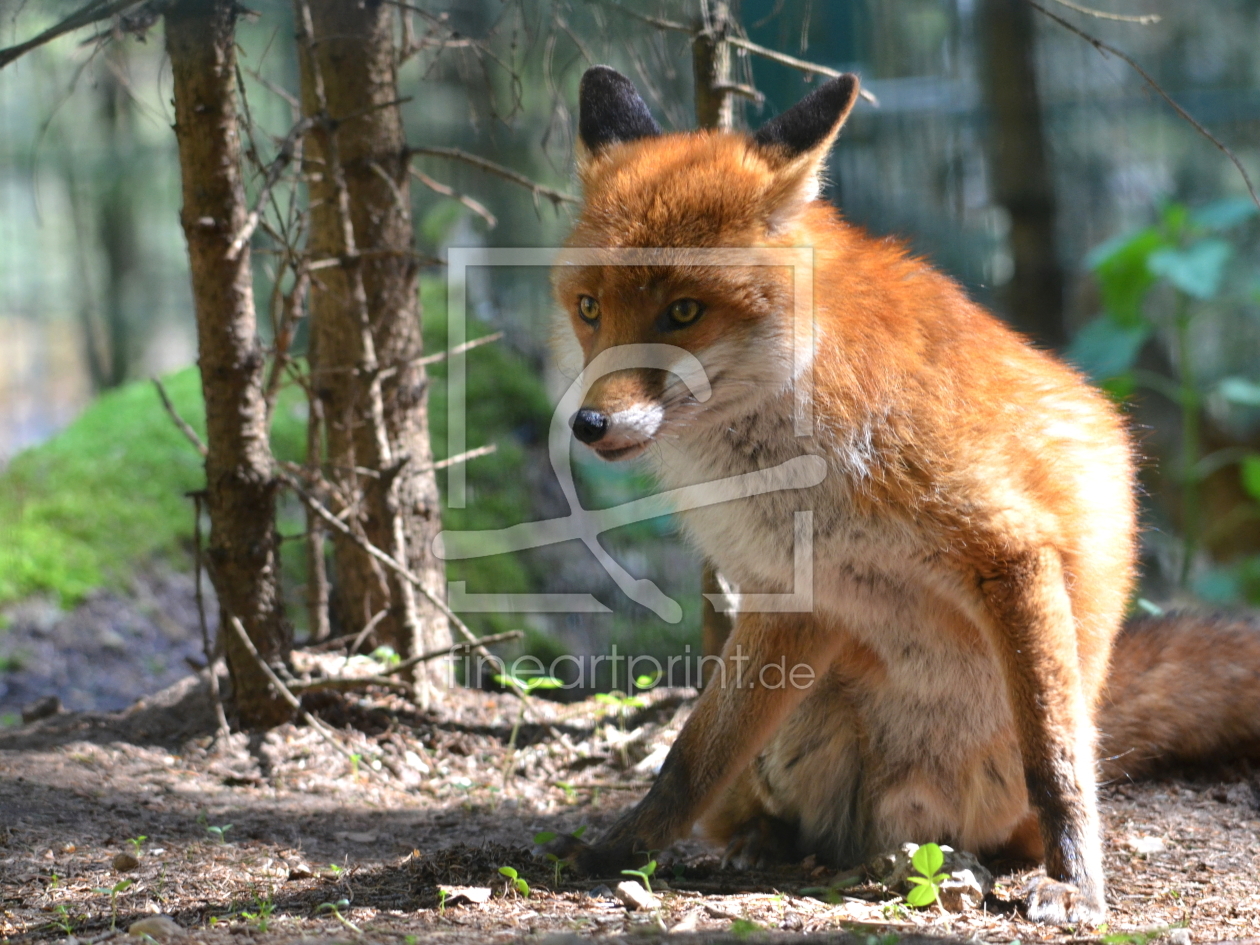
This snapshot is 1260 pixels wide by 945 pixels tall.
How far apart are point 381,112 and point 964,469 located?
2.91 metres

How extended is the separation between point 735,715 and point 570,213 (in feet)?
6.65

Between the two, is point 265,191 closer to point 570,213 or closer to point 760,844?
point 570,213

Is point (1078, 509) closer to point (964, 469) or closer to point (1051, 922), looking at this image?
point (964, 469)

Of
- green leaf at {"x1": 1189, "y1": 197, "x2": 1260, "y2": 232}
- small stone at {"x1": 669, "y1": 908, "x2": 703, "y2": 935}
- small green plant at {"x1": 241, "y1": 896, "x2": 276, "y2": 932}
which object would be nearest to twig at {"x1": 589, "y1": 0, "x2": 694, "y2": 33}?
small stone at {"x1": 669, "y1": 908, "x2": 703, "y2": 935}

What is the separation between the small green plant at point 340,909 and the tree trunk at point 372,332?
179cm

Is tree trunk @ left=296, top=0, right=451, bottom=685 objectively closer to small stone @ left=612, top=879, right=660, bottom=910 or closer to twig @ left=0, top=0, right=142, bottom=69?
twig @ left=0, top=0, right=142, bottom=69

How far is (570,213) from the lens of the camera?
13.5 ft

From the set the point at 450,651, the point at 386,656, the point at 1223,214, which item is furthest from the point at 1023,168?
the point at 450,651

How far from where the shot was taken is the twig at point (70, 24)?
9.34 feet

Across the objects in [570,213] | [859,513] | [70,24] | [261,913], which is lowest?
[261,913]

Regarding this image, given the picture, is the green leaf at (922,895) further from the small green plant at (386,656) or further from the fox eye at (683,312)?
the small green plant at (386,656)

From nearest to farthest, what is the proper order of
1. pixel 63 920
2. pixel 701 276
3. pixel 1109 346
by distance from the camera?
pixel 63 920
pixel 701 276
pixel 1109 346

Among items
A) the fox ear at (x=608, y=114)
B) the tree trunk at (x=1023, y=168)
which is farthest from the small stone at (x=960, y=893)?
the tree trunk at (x=1023, y=168)

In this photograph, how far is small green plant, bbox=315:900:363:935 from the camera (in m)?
2.41
